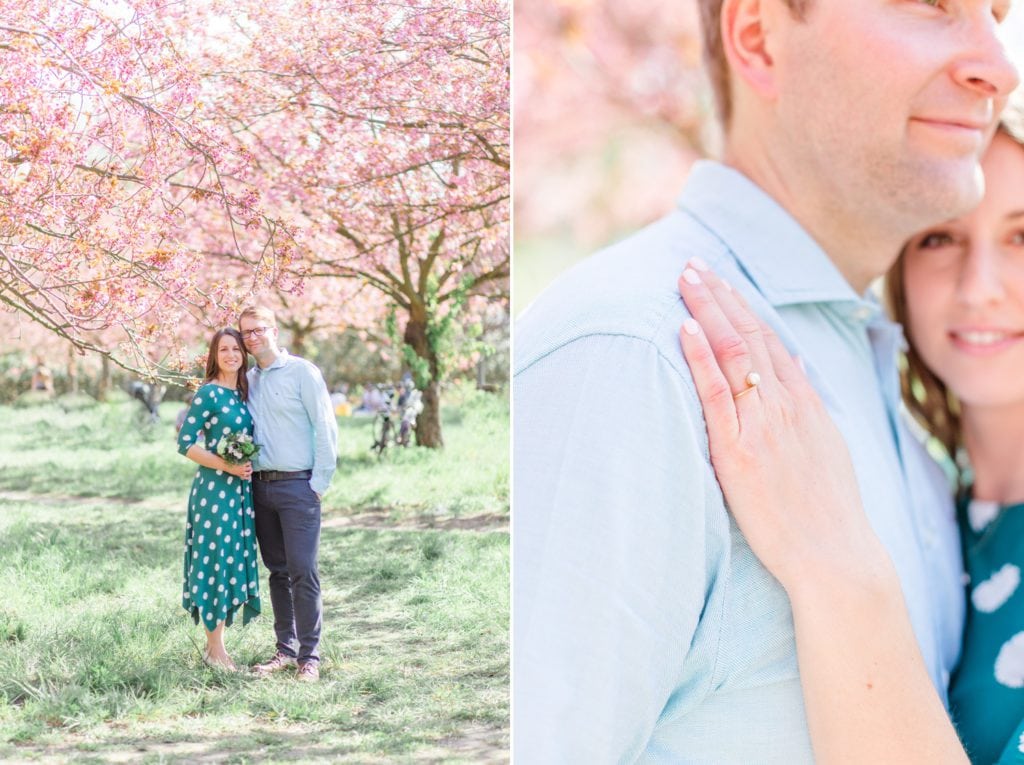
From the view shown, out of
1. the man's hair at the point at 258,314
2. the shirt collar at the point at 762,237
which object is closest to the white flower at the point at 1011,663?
the shirt collar at the point at 762,237

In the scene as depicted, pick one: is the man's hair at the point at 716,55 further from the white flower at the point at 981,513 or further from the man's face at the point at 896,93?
the white flower at the point at 981,513

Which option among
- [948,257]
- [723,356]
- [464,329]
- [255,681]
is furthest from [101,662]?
[948,257]

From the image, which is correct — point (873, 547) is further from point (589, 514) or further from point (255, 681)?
point (255, 681)

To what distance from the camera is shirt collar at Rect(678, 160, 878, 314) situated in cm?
120

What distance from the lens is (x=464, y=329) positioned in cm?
207

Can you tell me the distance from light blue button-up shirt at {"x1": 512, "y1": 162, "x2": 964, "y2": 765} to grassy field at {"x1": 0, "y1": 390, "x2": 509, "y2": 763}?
1023mm

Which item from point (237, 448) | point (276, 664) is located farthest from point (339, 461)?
point (276, 664)

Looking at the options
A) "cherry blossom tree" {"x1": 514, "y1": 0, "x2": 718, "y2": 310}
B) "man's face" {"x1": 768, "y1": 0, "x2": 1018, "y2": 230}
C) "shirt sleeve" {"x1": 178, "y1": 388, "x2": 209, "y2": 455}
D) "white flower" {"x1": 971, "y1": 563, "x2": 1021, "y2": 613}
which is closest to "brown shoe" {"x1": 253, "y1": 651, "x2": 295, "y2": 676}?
"shirt sleeve" {"x1": 178, "y1": 388, "x2": 209, "y2": 455}

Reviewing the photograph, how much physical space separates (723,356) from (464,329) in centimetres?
113

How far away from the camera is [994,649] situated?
1273 millimetres

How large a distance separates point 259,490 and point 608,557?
112 cm

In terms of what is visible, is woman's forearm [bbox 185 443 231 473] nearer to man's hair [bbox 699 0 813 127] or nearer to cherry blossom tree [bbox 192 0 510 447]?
cherry blossom tree [bbox 192 0 510 447]

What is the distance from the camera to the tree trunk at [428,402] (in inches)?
81.1

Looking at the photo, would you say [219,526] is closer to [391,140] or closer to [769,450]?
[391,140]
